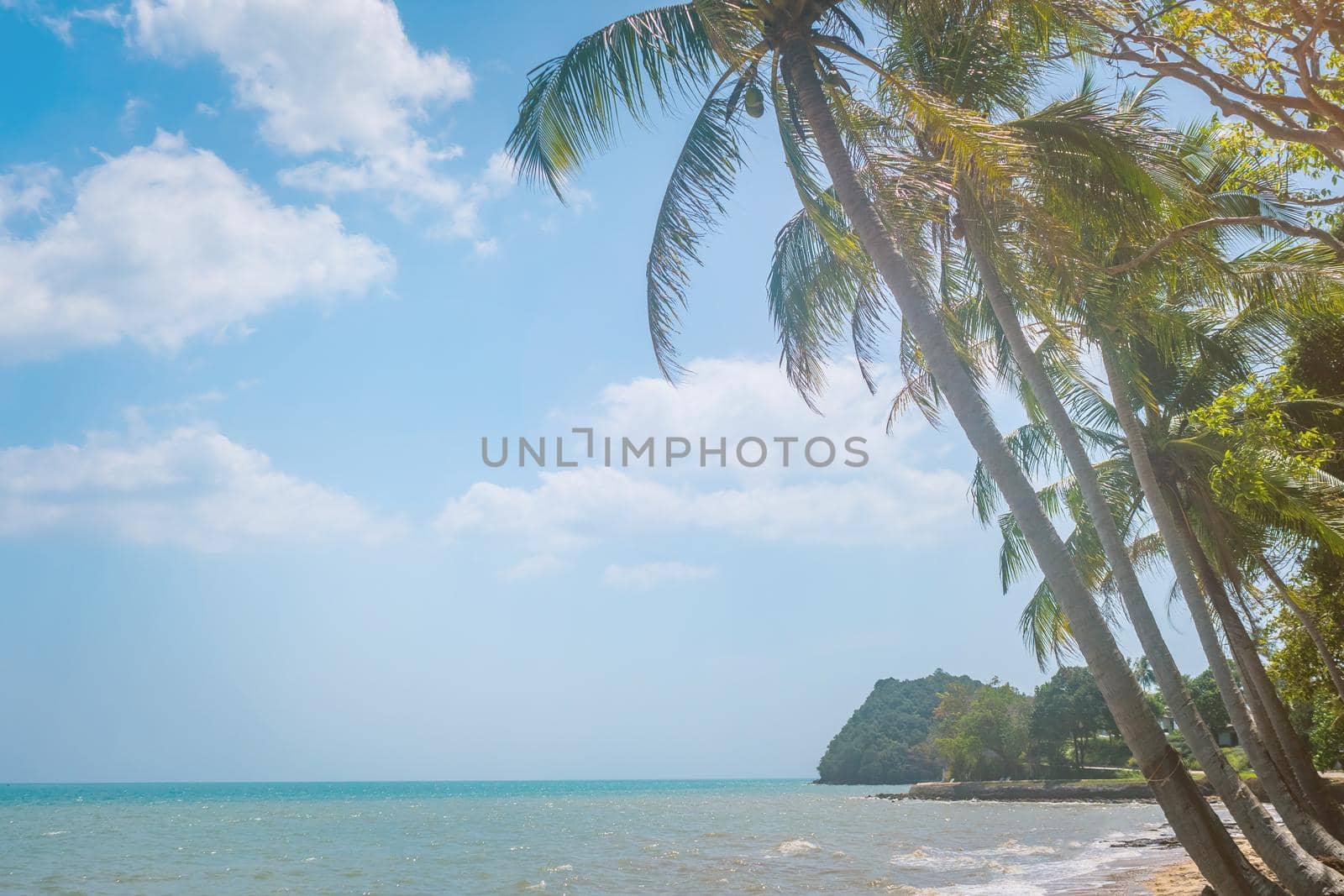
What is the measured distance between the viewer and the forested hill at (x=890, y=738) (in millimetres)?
93688

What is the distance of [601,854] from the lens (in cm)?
2297

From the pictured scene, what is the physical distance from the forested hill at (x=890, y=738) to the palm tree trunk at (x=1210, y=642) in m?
84.5

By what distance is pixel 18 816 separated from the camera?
1957 inches

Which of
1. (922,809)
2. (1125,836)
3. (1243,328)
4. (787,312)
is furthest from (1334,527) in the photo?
(922,809)

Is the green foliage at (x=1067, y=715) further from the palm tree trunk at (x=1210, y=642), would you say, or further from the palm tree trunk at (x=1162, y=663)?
the palm tree trunk at (x=1162, y=663)

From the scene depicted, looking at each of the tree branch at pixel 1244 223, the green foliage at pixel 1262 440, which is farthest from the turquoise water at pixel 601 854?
the tree branch at pixel 1244 223

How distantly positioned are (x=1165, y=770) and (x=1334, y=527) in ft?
17.7

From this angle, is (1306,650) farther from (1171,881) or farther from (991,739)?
(991,739)

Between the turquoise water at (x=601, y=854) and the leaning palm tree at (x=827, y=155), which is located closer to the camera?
the leaning palm tree at (x=827, y=155)

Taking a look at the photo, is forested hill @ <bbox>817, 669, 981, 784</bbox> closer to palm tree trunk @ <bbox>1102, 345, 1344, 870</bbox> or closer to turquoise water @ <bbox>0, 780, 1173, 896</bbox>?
turquoise water @ <bbox>0, 780, 1173, 896</bbox>

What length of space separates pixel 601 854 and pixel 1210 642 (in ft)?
57.2

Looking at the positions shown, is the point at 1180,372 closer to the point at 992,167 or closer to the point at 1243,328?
the point at 1243,328

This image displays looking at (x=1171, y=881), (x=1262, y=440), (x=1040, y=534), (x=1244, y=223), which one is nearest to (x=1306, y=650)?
(x=1171, y=881)

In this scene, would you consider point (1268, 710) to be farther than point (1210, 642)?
Yes
